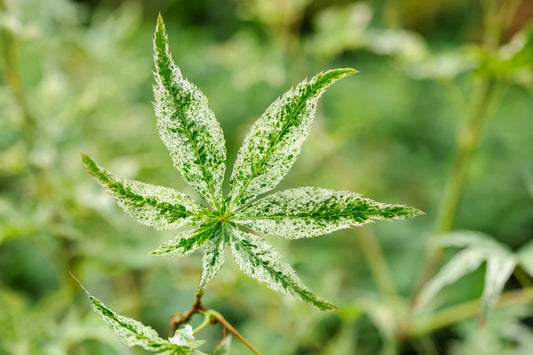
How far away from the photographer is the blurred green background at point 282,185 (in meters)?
0.67

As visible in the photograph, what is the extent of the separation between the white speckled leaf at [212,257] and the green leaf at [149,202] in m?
0.02

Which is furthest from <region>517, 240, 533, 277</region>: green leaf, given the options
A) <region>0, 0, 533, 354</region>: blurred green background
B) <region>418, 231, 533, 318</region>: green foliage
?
<region>0, 0, 533, 354</region>: blurred green background

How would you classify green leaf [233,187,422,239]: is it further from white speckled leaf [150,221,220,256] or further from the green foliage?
the green foliage

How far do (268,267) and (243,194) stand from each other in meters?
0.05

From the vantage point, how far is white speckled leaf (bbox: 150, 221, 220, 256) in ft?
0.91

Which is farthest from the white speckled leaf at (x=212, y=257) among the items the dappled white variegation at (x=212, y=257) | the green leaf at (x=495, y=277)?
the green leaf at (x=495, y=277)

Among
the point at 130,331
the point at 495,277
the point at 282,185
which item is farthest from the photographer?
the point at 282,185

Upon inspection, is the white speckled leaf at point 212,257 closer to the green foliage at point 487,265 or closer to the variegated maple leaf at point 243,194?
the variegated maple leaf at point 243,194

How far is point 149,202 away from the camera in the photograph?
0.91ft

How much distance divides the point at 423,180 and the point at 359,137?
0.32 meters

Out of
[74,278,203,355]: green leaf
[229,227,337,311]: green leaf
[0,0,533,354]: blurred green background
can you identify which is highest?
[0,0,533,354]: blurred green background

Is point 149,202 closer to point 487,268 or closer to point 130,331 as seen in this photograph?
point 130,331

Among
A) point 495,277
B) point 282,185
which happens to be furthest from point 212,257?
point 282,185

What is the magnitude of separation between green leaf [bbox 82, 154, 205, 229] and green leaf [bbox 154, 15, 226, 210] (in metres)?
0.01
